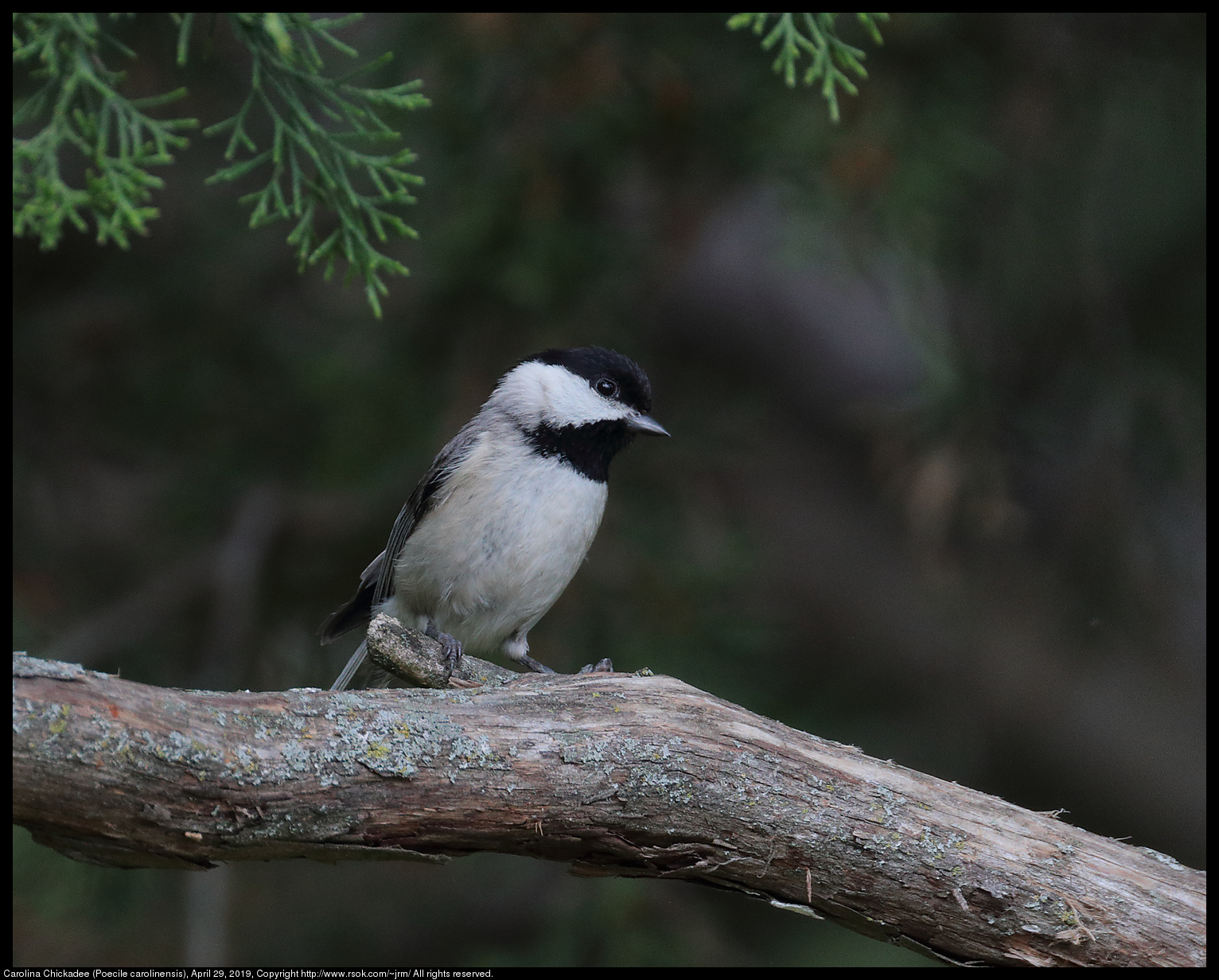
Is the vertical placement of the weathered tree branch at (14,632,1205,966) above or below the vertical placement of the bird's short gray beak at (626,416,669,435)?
below

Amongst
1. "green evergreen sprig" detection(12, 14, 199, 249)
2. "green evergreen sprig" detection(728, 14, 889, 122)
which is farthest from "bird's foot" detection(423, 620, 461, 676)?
"green evergreen sprig" detection(728, 14, 889, 122)

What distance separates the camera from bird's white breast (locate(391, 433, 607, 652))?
3289 mm

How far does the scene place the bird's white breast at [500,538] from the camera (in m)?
3.29

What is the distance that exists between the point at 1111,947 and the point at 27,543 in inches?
169

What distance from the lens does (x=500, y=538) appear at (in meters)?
3.29

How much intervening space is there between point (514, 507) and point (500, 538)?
4.2 inches

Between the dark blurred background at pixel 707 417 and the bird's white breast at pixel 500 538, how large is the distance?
2.16 feet

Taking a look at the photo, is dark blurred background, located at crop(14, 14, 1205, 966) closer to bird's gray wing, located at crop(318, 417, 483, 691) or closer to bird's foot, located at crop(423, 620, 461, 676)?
bird's gray wing, located at crop(318, 417, 483, 691)

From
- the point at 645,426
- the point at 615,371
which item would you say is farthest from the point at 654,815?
the point at 615,371

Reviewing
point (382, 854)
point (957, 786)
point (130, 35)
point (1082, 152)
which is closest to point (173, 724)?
point (382, 854)

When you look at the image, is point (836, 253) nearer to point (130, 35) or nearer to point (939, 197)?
point (939, 197)

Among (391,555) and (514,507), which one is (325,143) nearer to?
(514,507)

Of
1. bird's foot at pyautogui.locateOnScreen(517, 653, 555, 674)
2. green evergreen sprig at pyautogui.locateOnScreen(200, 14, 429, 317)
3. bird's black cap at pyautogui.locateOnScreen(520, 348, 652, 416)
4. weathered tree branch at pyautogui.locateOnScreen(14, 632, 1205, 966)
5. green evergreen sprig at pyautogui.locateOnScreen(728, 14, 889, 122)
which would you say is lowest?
bird's foot at pyautogui.locateOnScreen(517, 653, 555, 674)

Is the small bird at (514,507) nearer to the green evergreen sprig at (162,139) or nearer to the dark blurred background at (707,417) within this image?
the dark blurred background at (707,417)
